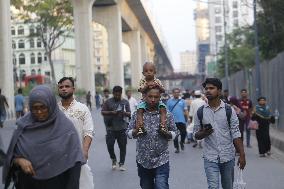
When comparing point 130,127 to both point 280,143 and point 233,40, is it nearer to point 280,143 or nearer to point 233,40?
point 280,143

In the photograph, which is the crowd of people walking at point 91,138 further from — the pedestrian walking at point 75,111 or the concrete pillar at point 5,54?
the concrete pillar at point 5,54

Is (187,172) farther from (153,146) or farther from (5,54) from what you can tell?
(5,54)

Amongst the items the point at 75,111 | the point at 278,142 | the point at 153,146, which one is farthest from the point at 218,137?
the point at 278,142

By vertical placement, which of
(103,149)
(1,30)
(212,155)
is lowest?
(103,149)

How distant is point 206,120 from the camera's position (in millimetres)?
6645

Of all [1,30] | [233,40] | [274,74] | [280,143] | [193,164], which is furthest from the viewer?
[233,40]

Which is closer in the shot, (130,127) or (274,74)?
(130,127)

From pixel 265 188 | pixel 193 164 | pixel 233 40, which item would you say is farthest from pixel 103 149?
pixel 233 40

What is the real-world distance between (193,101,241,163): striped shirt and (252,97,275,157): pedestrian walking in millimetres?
8394

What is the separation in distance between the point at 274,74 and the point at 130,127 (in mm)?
16204

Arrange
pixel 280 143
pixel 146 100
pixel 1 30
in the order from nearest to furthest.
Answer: pixel 146 100 → pixel 280 143 → pixel 1 30

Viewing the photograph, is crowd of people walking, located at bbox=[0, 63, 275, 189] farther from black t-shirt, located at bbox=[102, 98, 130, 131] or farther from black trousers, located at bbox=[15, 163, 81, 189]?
black t-shirt, located at bbox=[102, 98, 130, 131]

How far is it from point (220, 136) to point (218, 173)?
38 cm

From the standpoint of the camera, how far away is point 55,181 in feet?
15.2
